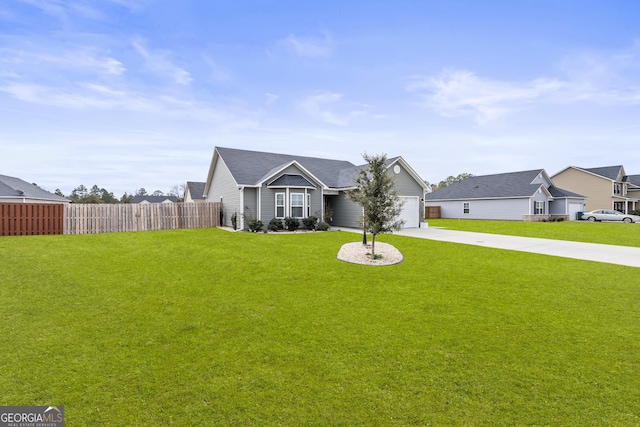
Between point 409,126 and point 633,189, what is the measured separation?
49.3 metres

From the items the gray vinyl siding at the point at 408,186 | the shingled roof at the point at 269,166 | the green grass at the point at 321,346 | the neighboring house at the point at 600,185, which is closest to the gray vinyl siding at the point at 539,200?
the neighboring house at the point at 600,185

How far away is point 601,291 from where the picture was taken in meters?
7.71

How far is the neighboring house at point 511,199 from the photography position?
35.0 metres

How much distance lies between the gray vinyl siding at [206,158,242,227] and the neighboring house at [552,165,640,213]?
50.7m

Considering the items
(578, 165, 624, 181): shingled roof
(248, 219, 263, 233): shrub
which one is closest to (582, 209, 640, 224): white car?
Answer: (578, 165, 624, 181): shingled roof

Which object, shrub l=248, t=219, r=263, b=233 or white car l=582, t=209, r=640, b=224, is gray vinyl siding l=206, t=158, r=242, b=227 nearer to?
shrub l=248, t=219, r=263, b=233

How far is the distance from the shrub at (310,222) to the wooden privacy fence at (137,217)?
26.7 feet

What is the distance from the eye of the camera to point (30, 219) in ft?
59.0

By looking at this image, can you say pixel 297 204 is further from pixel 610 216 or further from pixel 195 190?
pixel 610 216

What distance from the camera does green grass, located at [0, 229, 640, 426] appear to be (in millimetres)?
3359

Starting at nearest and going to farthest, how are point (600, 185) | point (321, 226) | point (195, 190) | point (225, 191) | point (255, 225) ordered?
point (255, 225) < point (321, 226) < point (225, 191) < point (600, 185) < point (195, 190)

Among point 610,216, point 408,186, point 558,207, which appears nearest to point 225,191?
point 408,186

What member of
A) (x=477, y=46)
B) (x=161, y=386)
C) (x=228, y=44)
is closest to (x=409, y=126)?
(x=477, y=46)

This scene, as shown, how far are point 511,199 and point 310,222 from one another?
2843cm
